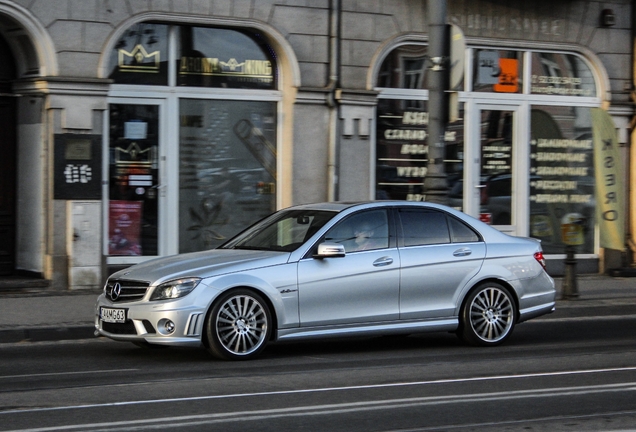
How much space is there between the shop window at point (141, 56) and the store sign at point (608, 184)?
23.1ft

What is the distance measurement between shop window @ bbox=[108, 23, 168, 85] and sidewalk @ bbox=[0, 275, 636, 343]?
3237mm

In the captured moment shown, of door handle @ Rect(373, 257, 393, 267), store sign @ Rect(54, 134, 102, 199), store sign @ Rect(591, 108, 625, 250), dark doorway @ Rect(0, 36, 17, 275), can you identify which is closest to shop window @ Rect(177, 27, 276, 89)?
store sign @ Rect(54, 134, 102, 199)

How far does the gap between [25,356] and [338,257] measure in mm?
3096

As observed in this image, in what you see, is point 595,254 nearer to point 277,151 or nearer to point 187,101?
point 277,151

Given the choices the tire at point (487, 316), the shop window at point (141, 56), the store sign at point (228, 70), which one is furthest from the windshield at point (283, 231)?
the store sign at point (228, 70)

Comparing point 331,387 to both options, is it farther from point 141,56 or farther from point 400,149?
point 400,149

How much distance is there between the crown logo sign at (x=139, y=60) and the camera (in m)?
15.4

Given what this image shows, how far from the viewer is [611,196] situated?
17078 millimetres

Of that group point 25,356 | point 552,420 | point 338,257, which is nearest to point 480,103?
point 338,257

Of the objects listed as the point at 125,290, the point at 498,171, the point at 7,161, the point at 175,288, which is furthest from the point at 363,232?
the point at 498,171

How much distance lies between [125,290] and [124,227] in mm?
6193

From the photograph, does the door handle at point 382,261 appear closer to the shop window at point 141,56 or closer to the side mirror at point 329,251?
the side mirror at point 329,251

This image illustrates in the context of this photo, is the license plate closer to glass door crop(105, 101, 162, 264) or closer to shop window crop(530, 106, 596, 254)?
glass door crop(105, 101, 162, 264)

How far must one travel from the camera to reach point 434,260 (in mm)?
10148
